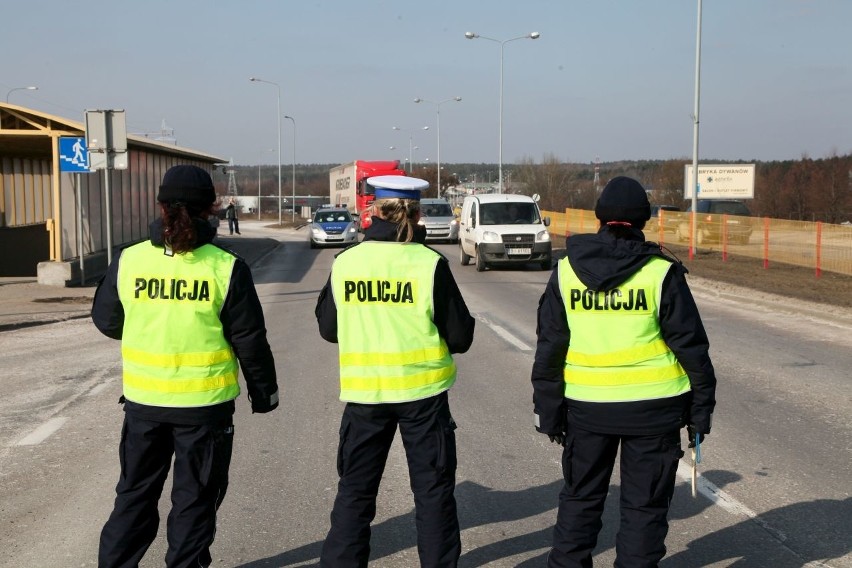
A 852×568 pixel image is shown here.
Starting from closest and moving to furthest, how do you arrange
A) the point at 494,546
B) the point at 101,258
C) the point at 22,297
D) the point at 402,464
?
1. the point at 494,546
2. the point at 402,464
3. the point at 22,297
4. the point at 101,258

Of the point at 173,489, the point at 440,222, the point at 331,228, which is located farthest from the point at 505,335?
the point at 440,222

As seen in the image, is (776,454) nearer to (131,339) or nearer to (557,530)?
(557,530)

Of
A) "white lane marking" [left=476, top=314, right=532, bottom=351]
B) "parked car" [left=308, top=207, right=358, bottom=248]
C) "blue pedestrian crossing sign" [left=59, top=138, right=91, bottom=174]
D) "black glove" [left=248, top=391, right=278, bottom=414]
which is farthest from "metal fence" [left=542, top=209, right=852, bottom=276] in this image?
"black glove" [left=248, top=391, right=278, bottom=414]

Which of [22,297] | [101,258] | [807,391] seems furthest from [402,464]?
[101,258]

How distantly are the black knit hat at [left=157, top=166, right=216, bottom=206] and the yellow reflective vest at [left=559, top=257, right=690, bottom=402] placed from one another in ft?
4.73

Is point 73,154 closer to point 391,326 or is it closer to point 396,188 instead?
point 396,188

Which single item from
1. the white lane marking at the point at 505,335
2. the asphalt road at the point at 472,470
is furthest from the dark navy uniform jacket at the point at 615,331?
the white lane marking at the point at 505,335

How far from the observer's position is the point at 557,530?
12.6 ft

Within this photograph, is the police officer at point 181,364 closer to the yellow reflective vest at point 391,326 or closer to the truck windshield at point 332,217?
the yellow reflective vest at point 391,326

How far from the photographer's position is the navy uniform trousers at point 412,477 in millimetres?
3809

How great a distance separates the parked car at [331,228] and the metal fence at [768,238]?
36.3 feet

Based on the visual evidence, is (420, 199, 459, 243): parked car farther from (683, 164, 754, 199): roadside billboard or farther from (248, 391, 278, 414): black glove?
(248, 391, 278, 414): black glove

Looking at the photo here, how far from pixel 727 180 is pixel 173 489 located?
1343 inches

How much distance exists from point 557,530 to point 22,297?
603 inches
